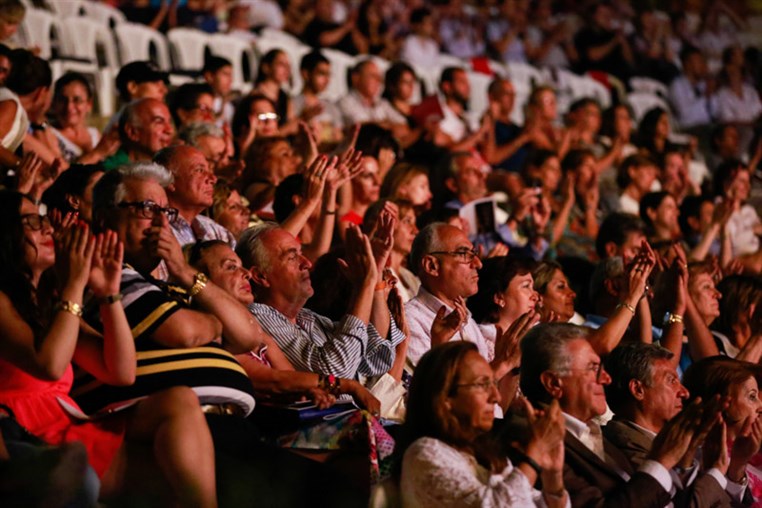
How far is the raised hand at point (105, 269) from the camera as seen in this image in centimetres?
345

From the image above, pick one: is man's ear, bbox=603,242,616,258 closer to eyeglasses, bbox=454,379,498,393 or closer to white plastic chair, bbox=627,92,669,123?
eyeglasses, bbox=454,379,498,393

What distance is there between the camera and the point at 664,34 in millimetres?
14391

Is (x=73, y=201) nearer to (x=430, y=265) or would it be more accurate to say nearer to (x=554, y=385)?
(x=430, y=265)

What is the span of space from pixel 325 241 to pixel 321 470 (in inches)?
77.3

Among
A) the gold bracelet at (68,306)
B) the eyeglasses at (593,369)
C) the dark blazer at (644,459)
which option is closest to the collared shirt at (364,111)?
the dark blazer at (644,459)

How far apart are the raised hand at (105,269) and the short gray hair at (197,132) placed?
2678mm

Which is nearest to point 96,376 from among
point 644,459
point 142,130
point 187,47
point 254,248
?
point 254,248

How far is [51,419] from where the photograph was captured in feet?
11.5

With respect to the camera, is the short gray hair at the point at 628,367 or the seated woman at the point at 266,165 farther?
the seated woman at the point at 266,165

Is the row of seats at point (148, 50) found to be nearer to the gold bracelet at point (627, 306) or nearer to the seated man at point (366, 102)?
the seated man at point (366, 102)

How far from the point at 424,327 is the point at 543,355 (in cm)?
87

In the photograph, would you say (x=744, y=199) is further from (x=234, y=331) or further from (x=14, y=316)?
(x=14, y=316)

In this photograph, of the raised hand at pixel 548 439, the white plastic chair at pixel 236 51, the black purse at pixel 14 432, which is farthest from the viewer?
the white plastic chair at pixel 236 51

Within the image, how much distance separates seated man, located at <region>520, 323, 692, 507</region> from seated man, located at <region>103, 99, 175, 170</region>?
7.56 ft
